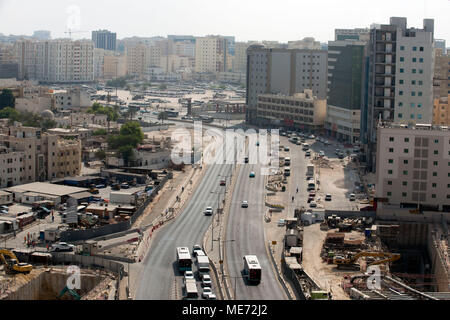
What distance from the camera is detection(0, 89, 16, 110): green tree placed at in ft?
86.2

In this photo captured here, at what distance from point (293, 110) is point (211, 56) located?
109ft

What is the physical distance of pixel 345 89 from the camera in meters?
21.8

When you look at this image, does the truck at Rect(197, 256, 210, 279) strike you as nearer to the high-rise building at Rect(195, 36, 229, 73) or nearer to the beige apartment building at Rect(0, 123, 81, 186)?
the beige apartment building at Rect(0, 123, 81, 186)

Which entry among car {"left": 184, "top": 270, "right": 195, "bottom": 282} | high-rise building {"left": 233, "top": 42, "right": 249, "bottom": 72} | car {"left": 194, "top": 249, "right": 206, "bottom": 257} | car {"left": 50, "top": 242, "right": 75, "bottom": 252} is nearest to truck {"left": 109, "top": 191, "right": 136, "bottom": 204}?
car {"left": 50, "top": 242, "right": 75, "bottom": 252}

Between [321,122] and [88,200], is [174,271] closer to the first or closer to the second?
[88,200]

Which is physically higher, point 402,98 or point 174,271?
point 402,98

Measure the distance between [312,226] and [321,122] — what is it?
13004 mm

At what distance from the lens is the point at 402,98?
1586 centimetres

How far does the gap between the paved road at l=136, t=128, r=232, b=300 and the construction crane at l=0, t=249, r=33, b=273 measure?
1.44m

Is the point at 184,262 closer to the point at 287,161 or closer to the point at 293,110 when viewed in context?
the point at 287,161

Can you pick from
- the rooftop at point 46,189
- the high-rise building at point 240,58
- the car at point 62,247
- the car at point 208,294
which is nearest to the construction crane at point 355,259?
the car at point 208,294

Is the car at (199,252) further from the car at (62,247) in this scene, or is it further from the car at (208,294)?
the car at (62,247)

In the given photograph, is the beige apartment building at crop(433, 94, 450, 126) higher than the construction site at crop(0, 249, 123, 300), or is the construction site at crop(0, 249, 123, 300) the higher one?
the beige apartment building at crop(433, 94, 450, 126)
